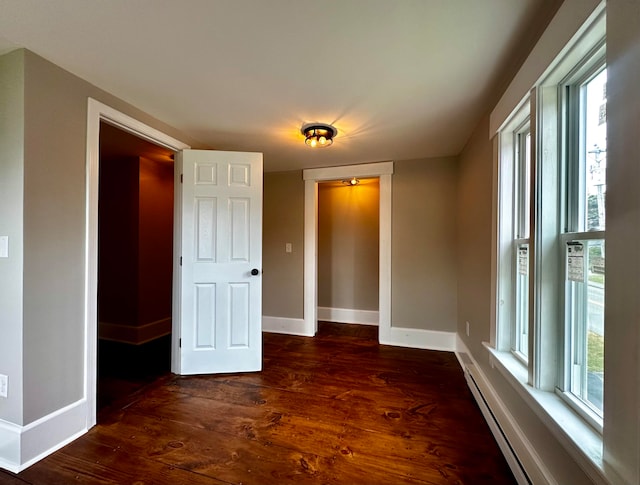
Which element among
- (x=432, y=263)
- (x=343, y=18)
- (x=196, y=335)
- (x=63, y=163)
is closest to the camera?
(x=343, y=18)

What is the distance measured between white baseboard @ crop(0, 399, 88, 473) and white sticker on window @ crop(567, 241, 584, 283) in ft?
8.65

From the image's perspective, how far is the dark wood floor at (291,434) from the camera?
1.44 meters

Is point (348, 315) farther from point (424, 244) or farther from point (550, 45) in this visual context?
point (550, 45)

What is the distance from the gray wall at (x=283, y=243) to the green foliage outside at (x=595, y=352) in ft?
9.60

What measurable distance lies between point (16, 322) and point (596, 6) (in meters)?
2.71

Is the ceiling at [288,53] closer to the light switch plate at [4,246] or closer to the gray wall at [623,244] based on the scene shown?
the gray wall at [623,244]

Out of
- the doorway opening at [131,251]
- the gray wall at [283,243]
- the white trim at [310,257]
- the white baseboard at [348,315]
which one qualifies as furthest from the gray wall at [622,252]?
the doorway opening at [131,251]

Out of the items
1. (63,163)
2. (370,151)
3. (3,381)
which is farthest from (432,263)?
(3,381)

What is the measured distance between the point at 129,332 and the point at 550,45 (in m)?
4.24

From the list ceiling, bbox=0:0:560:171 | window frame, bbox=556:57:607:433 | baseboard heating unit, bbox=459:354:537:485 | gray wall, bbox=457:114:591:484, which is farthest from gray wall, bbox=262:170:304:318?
window frame, bbox=556:57:607:433

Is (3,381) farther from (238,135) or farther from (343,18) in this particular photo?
(343,18)

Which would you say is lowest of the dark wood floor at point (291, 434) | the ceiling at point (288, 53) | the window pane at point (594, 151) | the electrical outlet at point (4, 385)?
the dark wood floor at point (291, 434)

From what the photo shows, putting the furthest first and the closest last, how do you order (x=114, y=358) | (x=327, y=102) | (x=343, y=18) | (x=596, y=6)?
1. (x=114, y=358)
2. (x=327, y=102)
3. (x=343, y=18)
4. (x=596, y=6)

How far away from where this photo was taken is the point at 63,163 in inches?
65.1
